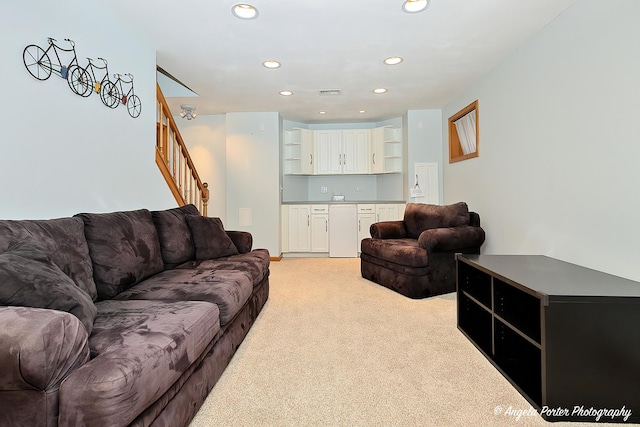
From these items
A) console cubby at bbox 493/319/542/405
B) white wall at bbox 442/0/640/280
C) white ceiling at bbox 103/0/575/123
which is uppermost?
white ceiling at bbox 103/0/575/123

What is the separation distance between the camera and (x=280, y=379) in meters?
1.83

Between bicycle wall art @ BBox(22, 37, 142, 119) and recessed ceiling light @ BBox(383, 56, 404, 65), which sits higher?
recessed ceiling light @ BBox(383, 56, 404, 65)

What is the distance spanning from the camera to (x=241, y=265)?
8.68ft

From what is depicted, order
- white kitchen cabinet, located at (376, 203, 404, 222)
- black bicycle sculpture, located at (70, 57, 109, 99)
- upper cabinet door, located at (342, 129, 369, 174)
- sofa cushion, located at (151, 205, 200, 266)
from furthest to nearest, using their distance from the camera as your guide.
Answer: upper cabinet door, located at (342, 129, 369, 174) < white kitchen cabinet, located at (376, 203, 404, 222) < sofa cushion, located at (151, 205, 200, 266) < black bicycle sculpture, located at (70, 57, 109, 99)

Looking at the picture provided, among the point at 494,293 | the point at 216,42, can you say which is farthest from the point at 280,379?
the point at 216,42

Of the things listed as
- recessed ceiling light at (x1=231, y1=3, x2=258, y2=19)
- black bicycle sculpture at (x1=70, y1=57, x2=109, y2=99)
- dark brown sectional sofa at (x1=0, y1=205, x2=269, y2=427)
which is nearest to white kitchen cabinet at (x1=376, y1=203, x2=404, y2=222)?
dark brown sectional sofa at (x1=0, y1=205, x2=269, y2=427)

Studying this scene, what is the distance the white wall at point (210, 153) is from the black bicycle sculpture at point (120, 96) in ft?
9.09

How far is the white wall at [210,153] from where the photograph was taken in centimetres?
571

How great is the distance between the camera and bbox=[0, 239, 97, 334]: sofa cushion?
1140 millimetres

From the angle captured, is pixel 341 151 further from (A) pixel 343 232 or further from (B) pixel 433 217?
(B) pixel 433 217

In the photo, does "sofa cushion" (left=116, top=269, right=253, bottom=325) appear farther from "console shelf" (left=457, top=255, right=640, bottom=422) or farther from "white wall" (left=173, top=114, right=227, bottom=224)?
"white wall" (left=173, top=114, right=227, bottom=224)

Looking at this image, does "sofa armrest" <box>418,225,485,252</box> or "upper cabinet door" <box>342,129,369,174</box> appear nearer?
"sofa armrest" <box>418,225,485,252</box>

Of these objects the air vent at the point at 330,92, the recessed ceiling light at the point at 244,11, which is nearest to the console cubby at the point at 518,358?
the recessed ceiling light at the point at 244,11

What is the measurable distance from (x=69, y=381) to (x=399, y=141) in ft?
18.0
